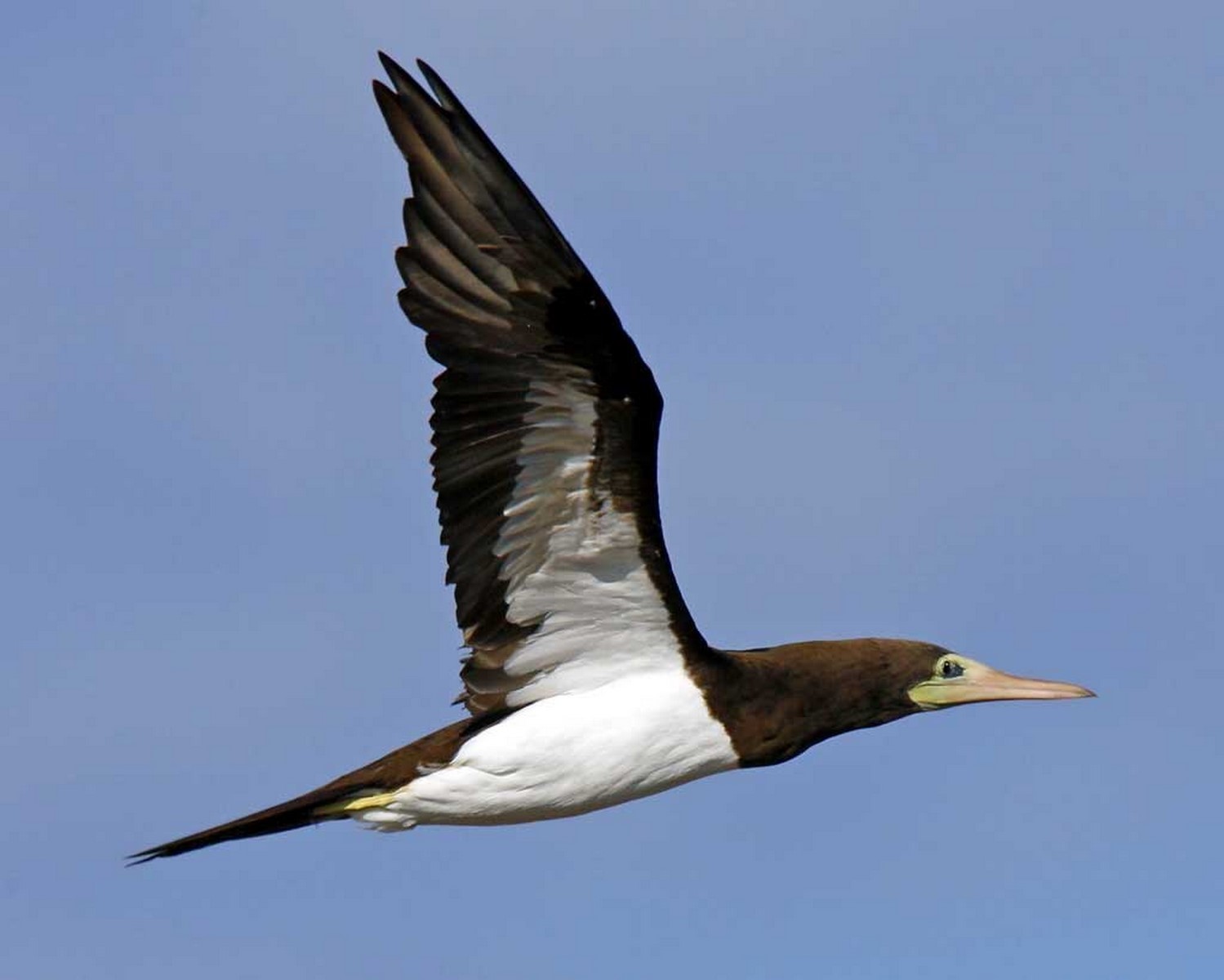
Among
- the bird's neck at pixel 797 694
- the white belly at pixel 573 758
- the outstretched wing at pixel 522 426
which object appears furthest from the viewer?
the bird's neck at pixel 797 694

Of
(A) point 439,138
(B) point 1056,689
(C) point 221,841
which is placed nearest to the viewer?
(A) point 439,138

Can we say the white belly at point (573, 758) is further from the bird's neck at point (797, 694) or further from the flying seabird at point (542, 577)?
the bird's neck at point (797, 694)

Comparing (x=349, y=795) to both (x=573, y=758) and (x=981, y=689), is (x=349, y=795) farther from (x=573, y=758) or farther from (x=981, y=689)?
(x=981, y=689)

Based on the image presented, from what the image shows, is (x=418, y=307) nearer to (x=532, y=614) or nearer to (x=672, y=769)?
(x=532, y=614)

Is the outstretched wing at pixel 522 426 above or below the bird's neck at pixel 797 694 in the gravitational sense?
above

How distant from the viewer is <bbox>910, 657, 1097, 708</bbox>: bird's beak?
52.3 feet

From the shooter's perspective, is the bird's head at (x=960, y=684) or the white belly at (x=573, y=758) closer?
the white belly at (x=573, y=758)

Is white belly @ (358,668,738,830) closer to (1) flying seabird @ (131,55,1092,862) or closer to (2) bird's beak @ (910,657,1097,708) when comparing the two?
(1) flying seabird @ (131,55,1092,862)

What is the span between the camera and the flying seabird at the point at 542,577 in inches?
548

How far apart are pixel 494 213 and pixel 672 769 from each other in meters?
3.21

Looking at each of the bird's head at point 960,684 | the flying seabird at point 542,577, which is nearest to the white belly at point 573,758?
the flying seabird at point 542,577

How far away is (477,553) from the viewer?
1469 cm

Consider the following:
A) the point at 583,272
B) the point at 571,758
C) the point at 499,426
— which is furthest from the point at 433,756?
the point at 583,272

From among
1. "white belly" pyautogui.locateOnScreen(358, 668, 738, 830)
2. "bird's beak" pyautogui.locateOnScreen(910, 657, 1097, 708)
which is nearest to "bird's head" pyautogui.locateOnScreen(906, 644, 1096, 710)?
"bird's beak" pyautogui.locateOnScreen(910, 657, 1097, 708)
